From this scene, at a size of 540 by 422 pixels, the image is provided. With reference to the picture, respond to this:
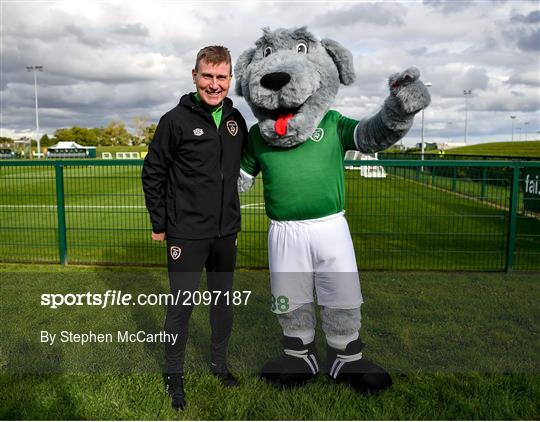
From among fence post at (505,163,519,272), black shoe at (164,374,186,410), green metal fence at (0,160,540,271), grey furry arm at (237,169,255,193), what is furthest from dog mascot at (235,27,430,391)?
fence post at (505,163,519,272)

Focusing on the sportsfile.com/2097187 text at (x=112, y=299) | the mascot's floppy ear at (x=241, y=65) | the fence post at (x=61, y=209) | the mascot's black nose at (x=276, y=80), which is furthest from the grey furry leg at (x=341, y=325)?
the fence post at (x=61, y=209)

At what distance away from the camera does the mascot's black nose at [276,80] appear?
290 cm

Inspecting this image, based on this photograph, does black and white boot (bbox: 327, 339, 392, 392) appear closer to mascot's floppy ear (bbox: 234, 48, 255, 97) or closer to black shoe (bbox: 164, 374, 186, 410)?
black shoe (bbox: 164, 374, 186, 410)

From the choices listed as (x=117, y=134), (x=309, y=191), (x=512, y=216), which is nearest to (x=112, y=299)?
(x=309, y=191)

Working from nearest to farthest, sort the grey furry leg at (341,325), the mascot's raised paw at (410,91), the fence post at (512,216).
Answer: the mascot's raised paw at (410,91) → the grey furry leg at (341,325) → the fence post at (512,216)

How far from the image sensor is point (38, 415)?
304 centimetres

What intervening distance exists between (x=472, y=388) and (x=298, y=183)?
1837 mm

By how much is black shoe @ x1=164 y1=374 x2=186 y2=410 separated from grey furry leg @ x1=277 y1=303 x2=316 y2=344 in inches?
30.9

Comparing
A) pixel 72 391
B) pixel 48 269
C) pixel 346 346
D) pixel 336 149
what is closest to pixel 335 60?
pixel 336 149

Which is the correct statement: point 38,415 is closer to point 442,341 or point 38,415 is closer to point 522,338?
point 442,341

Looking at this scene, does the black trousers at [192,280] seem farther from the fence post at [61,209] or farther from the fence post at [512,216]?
the fence post at [512,216]

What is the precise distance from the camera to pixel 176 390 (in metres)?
3.18

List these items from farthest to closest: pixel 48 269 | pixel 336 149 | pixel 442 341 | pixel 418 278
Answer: pixel 48 269 < pixel 418 278 < pixel 442 341 < pixel 336 149

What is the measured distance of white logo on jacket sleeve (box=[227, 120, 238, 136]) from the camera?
3.19 metres
